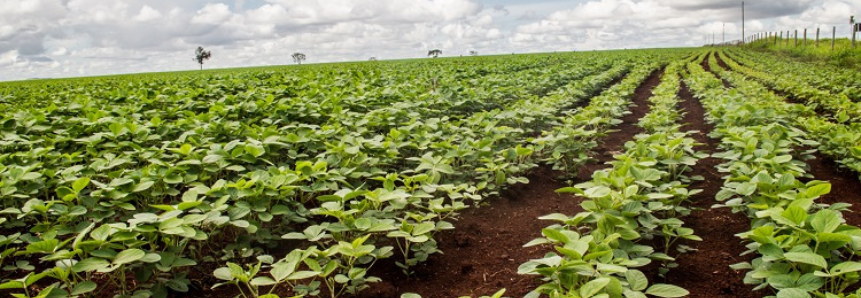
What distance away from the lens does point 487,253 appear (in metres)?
2.87

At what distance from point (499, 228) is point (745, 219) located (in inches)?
60.9

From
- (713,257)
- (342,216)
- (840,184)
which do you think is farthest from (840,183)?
(342,216)

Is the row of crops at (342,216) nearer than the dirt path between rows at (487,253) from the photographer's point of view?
Yes

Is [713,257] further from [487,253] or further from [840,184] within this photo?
[840,184]

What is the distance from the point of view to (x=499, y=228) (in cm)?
323

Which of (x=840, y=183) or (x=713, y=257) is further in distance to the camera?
(x=840, y=183)

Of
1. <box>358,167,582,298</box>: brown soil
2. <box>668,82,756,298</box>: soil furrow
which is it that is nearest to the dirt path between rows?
<box>358,167,582,298</box>: brown soil

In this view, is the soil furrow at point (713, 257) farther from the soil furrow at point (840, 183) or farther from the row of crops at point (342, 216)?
the soil furrow at point (840, 183)

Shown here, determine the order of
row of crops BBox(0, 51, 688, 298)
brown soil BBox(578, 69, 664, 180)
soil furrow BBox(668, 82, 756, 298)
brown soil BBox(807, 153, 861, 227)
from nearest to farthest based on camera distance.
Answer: row of crops BBox(0, 51, 688, 298)
soil furrow BBox(668, 82, 756, 298)
brown soil BBox(807, 153, 861, 227)
brown soil BBox(578, 69, 664, 180)

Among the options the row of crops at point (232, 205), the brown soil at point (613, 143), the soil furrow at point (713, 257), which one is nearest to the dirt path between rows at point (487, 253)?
the row of crops at point (232, 205)

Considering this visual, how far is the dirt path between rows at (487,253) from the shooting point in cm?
245

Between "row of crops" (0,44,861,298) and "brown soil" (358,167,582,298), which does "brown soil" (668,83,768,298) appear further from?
"brown soil" (358,167,582,298)

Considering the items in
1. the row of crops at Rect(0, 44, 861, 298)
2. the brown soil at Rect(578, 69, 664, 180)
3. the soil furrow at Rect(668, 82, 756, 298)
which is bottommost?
the soil furrow at Rect(668, 82, 756, 298)

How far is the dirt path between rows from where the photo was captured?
2.45 meters
